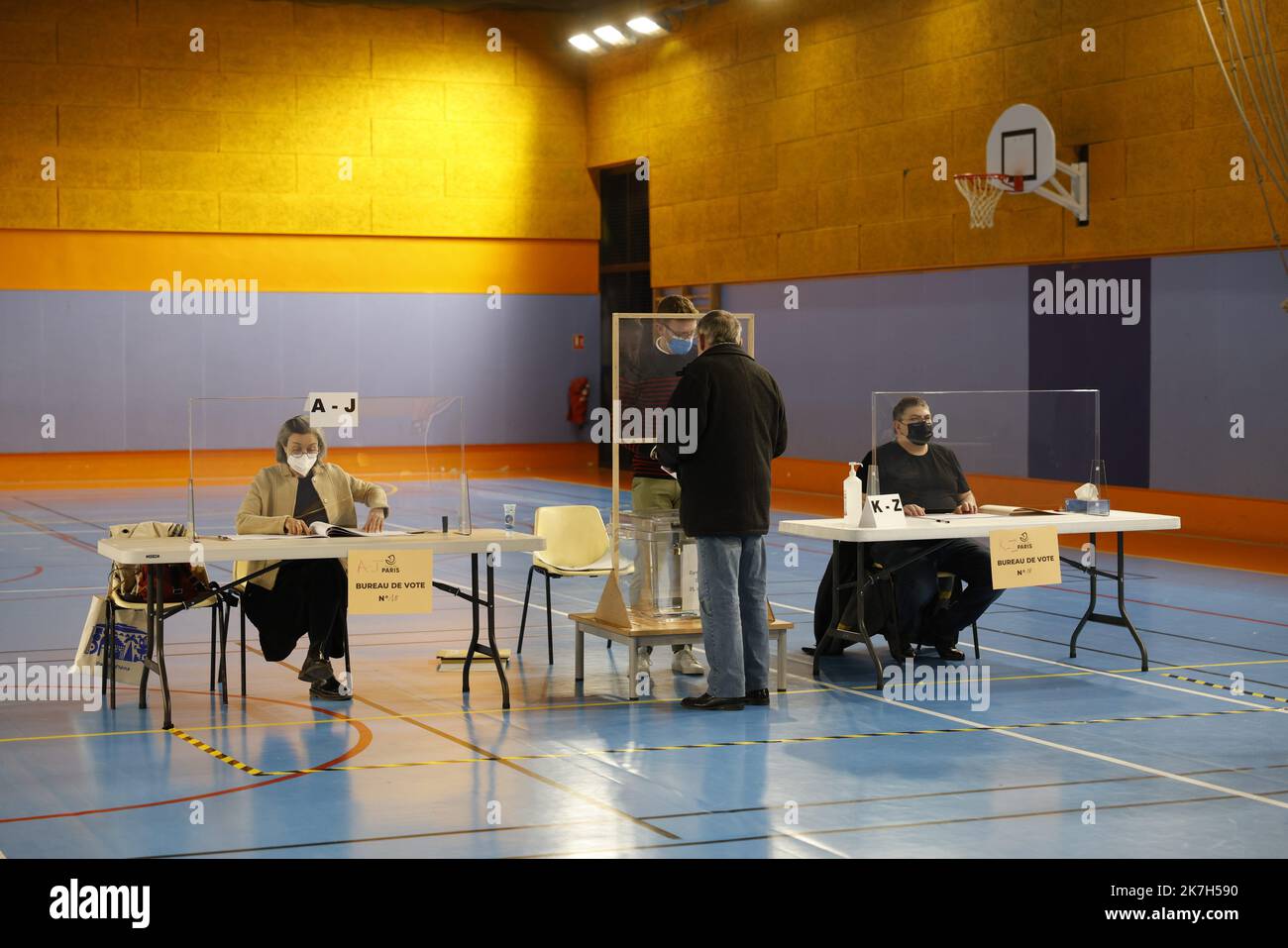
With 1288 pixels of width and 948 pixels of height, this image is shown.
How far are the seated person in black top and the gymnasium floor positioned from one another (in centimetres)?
35

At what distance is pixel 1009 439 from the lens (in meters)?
8.92

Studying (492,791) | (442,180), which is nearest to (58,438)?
(442,180)

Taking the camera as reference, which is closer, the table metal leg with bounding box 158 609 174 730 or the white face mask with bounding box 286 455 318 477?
the table metal leg with bounding box 158 609 174 730

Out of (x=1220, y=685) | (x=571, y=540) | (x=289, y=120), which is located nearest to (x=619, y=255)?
(x=289, y=120)

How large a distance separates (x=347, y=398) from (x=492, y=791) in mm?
2337

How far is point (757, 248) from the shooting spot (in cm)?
2080

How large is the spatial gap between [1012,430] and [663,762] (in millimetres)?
3428

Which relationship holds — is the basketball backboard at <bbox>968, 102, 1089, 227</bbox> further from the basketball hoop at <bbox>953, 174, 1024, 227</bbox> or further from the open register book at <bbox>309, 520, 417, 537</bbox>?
the open register book at <bbox>309, 520, 417, 537</bbox>

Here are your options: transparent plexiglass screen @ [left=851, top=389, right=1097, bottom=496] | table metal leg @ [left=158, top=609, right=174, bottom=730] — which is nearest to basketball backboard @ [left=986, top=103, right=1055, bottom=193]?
transparent plexiglass screen @ [left=851, top=389, right=1097, bottom=496]

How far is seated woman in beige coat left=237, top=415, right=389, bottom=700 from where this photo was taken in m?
7.60

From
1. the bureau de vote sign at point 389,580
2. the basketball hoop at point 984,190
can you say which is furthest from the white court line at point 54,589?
the basketball hoop at point 984,190

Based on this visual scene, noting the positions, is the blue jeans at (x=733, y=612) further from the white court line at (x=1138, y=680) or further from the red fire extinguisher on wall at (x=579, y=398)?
the red fire extinguisher on wall at (x=579, y=398)

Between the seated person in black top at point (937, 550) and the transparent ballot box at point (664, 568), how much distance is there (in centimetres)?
111

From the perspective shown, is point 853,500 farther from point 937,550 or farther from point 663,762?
point 663,762
